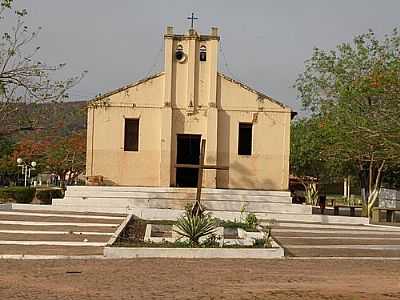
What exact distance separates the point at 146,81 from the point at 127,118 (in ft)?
5.57

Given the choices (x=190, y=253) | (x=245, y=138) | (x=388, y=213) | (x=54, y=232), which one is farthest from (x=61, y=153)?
(x=190, y=253)

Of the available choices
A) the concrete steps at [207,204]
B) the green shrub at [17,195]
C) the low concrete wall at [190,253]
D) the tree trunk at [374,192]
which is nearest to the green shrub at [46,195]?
the green shrub at [17,195]

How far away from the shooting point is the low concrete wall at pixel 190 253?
15.1 meters

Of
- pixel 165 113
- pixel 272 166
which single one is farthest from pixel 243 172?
pixel 165 113

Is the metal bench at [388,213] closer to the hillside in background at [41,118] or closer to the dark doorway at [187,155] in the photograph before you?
the dark doorway at [187,155]

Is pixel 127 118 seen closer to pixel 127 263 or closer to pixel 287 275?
pixel 127 263

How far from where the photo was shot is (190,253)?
15.3 metres

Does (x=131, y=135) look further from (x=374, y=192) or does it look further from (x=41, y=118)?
(x=41, y=118)

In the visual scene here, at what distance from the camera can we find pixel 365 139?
17.0m

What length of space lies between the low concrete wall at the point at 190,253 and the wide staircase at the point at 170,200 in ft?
35.2

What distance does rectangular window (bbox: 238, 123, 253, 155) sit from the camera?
29625 mm

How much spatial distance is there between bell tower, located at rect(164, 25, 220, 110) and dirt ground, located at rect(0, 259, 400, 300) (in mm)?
15025

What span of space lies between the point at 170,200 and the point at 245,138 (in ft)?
14.8

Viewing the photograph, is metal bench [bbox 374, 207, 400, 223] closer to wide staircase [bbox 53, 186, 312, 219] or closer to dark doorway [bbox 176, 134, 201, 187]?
wide staircase [bbox 53, 186, 312, 219]
